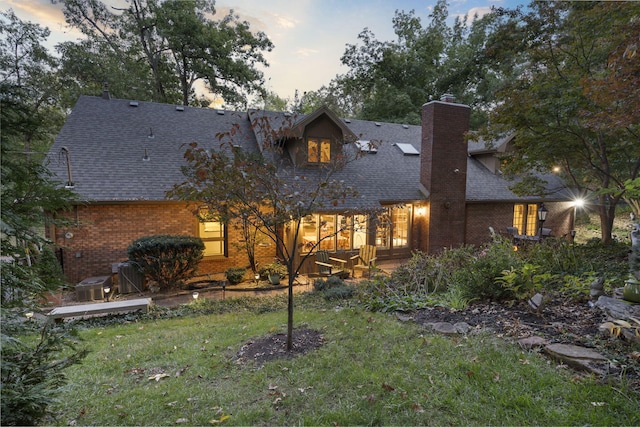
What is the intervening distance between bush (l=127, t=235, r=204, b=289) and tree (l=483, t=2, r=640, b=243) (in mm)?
9157

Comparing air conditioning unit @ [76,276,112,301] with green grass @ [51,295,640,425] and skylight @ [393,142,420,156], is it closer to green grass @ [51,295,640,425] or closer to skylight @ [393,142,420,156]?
green grass @ [51,295,640,425]

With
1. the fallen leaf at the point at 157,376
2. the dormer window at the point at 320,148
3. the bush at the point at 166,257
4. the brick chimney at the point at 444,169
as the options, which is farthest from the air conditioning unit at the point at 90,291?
the brick chimney at the point at 444,169

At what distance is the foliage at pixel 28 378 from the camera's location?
2.05 meters

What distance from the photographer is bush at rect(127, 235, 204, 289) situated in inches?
318

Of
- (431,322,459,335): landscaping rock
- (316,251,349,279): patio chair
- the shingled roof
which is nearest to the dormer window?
the shingled roof

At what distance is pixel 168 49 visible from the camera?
18.6 m

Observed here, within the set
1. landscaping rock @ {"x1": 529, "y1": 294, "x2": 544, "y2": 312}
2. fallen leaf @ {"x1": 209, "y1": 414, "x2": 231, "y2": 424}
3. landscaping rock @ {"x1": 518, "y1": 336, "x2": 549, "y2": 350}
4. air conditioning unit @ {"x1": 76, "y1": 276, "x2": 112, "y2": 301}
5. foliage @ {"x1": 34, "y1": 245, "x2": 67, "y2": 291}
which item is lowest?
air conditioning unit @ {"x1": 76, "y1": 276, "x2": 112, "y2": 301}

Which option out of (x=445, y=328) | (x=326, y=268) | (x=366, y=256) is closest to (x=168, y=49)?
(x=326, y=268)

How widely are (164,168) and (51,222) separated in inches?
338

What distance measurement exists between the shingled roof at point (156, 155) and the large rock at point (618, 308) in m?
5.28

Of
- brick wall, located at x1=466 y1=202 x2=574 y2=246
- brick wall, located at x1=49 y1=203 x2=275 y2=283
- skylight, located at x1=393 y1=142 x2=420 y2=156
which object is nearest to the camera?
brick wall, located at x1=49 y1=203 x2=275 y2=283

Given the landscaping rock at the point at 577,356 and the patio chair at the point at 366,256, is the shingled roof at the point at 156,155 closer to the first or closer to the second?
the patio chair at the point at 366,256

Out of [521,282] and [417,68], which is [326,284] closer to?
[521,282]

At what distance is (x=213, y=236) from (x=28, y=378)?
9.37 m
